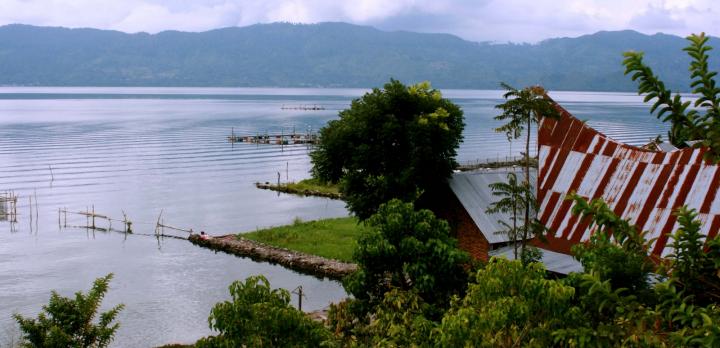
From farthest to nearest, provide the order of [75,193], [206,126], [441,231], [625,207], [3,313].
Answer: [206,126] < [75,193] < [3,313] < [625,207] < [441,231]

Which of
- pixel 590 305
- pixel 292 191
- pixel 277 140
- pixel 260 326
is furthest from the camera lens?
pixel 277 140

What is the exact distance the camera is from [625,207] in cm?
2608

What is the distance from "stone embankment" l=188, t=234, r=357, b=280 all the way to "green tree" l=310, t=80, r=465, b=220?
668cm

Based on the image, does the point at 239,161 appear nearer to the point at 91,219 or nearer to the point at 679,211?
the point at 91,219

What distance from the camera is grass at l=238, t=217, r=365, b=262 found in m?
47.2

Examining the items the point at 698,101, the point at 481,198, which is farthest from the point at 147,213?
the point at 698,101

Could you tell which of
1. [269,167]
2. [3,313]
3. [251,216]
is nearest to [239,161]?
[269,167]

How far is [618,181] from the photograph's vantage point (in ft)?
88.7

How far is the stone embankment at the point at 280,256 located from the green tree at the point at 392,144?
21.9ft

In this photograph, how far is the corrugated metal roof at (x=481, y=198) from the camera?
104 ft

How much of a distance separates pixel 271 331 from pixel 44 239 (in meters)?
47.1

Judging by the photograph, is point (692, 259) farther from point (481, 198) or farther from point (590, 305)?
point (481, 198)

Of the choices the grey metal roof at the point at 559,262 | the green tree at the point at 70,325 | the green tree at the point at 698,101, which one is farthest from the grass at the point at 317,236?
the green tree at the point at 698,101

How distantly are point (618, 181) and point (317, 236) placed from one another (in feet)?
91.8
